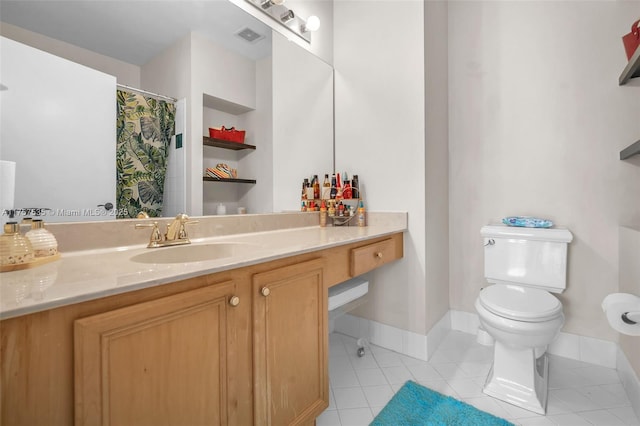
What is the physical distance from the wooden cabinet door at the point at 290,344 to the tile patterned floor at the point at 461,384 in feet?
0.92

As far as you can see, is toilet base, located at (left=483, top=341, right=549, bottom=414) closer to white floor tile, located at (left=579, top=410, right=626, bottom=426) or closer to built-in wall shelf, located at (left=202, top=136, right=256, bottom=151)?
white floor tile, located at (left=579, top=410, right=626, bottom=426)

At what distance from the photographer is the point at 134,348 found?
0.65m

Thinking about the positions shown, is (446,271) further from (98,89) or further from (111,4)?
(111,4)

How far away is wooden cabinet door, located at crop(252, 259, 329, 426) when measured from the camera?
0.92m

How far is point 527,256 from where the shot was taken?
1.71m

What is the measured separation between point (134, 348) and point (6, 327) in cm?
22

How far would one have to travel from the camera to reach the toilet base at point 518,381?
1353mm

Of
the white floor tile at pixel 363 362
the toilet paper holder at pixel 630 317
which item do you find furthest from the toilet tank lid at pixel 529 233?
the white floor tile at pixel 363 362

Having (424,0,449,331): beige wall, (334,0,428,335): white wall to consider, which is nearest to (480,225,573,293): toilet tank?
(424,0,449,331): beige wall

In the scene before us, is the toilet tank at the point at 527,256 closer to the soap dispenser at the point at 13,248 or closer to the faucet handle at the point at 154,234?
the faucet handle at the point at 154,234


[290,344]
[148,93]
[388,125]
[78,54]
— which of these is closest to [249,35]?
[148,93]

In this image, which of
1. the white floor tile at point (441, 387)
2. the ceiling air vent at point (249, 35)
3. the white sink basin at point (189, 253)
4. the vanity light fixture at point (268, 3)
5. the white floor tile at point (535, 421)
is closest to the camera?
the white sink basin at point (189, 253)

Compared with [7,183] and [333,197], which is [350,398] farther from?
[7,183]

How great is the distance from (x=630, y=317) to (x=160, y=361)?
165 centimetres
